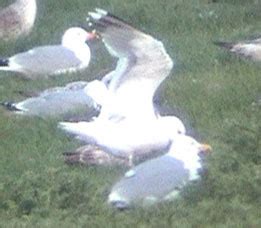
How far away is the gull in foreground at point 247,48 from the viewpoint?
48.5 ft

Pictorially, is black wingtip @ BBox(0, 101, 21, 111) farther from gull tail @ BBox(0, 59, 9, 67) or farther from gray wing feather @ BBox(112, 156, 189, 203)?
gray wing feather @ BBox(112, 156, 189, 203)

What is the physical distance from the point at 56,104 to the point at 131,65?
58.7 inches

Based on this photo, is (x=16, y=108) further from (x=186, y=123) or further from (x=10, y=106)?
(x=186, y=123)

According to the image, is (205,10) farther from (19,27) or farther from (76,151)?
(76,151)

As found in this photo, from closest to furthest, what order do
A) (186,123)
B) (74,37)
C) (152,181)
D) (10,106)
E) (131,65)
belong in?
1. (152,181)
2. (131,65)
3. (186,123)
4. (10,106)
5. (74,37)

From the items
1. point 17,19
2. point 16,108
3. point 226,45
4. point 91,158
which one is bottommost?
point 17,19

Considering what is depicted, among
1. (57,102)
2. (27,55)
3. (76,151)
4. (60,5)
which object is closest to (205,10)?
(60,5)

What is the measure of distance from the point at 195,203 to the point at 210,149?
1.47m

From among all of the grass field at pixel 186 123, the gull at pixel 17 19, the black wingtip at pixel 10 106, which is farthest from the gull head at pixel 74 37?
the black wingtip at pixel 10 106

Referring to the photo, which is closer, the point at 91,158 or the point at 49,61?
the point at 91,158

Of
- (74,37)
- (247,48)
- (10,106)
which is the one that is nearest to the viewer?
(10,106)

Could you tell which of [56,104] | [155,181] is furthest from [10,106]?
[155,181]

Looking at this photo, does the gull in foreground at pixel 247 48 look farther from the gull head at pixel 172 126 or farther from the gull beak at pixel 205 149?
the gull beak at pixel 205 149

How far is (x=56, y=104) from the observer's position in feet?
45.2
